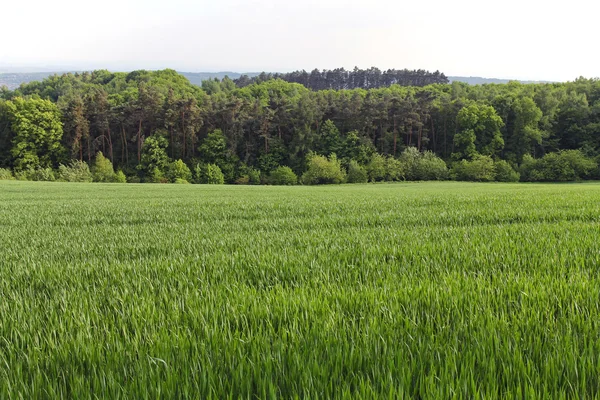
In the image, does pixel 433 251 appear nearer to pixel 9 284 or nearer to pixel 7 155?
pixel 9 284

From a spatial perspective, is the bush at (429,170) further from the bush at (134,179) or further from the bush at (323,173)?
the bush at (134,179)

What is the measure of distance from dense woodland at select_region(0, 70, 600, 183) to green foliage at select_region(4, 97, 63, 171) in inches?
8.2

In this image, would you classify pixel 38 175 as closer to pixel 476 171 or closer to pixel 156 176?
pixel 156 176

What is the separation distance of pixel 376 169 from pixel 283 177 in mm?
19271

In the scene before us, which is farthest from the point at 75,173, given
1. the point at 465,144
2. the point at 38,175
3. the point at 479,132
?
the point at 479,132

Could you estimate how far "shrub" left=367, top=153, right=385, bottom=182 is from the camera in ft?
247

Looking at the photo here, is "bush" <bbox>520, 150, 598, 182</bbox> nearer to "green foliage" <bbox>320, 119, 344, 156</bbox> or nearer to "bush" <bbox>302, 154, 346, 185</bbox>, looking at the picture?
"bush" <bbox>302, 154, 346, 185</bbox>

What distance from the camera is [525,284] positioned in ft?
10.9

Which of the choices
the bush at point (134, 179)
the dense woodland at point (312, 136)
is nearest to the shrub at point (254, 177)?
the dense woodland at point (312, 136)

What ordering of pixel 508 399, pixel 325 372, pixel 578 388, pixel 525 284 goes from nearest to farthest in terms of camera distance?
pixel 508 399
pixel 578 388
pixel 325 372
pixel 525 284

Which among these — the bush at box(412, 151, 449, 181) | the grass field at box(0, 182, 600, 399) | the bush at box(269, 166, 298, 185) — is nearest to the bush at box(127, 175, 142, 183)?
the bush at box(269, 166, 298, 185)

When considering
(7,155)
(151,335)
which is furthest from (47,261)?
(7,155)

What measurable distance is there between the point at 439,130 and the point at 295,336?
101281 mm

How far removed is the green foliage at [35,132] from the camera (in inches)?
2916
